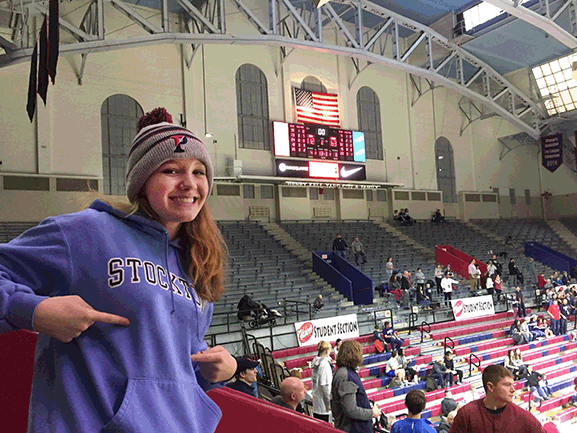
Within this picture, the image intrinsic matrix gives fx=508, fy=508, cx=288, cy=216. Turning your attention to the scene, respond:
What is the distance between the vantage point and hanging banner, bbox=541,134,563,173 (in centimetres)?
2742

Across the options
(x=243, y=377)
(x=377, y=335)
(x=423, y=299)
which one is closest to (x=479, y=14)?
(x=423, y=299)

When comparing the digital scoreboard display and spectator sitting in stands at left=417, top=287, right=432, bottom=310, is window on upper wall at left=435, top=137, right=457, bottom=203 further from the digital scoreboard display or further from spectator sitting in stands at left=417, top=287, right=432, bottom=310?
spectator sitting in stands at left=417, top=287, right=432, bottom=310

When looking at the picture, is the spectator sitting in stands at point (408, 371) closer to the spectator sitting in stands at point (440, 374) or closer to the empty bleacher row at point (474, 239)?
the spectator sitting in stands at point (440, 374)

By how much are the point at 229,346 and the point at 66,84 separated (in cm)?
1261

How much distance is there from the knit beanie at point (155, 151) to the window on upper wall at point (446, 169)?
28886mm

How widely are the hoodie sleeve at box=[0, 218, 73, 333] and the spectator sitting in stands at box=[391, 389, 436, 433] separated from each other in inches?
130

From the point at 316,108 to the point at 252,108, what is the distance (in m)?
3.10

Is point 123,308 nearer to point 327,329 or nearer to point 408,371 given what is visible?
point 408,371

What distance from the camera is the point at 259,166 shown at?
72.7 ft

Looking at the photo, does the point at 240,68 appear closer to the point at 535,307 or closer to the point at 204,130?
the point at 204,130

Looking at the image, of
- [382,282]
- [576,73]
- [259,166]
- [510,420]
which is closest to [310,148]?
[259,166]

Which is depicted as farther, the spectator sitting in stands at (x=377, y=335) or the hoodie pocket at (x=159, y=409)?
the spectator sitting in stands at (x=377, y=335)

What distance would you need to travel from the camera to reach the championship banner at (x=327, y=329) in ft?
38.1

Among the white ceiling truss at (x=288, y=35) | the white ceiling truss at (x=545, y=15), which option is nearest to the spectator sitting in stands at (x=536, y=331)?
the white ceiling truss at (x=545, y=15)
